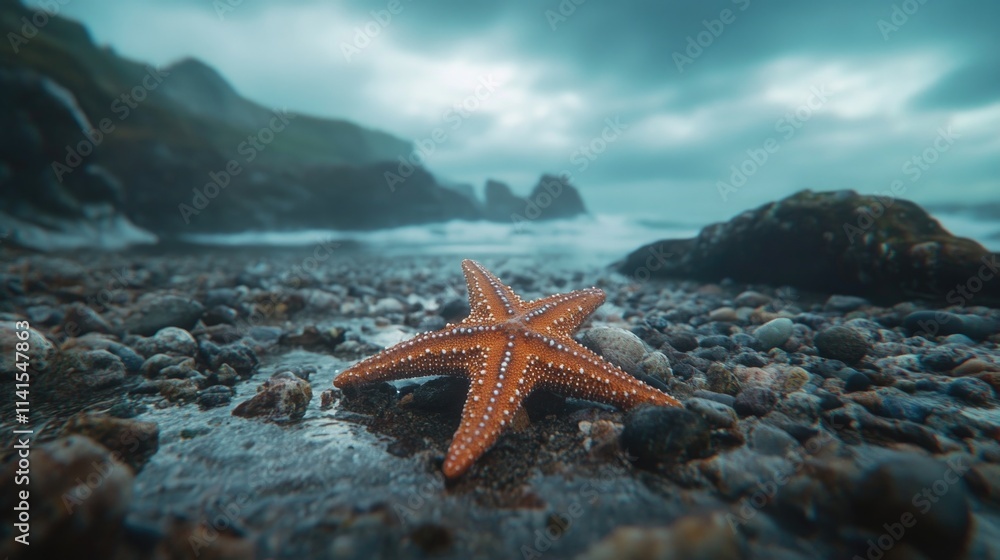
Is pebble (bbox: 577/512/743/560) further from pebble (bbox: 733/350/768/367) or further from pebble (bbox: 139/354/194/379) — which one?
pebble (bbox: 139/354/194/379)

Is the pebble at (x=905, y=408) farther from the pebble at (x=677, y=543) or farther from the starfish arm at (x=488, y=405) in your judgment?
the starfish arm at (x=488, y=405)

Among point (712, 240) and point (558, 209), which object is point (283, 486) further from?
point (558, 209)

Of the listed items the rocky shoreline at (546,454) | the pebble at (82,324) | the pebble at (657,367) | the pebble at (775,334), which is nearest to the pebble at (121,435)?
the rocky shoreline at (546,454)

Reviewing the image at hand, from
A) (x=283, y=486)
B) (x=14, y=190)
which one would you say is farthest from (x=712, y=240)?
(x=14, y=190)

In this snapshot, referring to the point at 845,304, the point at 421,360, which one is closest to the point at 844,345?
the point at 845,304

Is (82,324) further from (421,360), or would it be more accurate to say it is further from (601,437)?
(601,437)

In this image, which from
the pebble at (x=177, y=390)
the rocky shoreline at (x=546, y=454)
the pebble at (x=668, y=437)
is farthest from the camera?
the pebble at (x=177, y=390)
